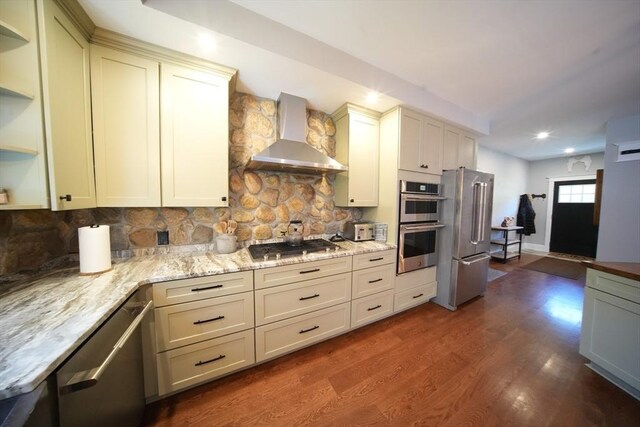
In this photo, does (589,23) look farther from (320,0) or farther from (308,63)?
(308,63)

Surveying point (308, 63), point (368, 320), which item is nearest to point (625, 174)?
point (368, 320)

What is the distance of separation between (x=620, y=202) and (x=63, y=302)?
571cm

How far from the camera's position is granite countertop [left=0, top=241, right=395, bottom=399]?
22.8 inches

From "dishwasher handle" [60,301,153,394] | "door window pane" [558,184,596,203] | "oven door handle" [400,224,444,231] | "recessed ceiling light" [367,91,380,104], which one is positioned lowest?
"dishwasher handle" [60,301,153,394]

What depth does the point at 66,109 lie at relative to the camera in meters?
1.13

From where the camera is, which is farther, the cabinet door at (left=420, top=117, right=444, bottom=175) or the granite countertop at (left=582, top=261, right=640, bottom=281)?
the cabinet door at (left=420, top=117, right=444, bottom=175)

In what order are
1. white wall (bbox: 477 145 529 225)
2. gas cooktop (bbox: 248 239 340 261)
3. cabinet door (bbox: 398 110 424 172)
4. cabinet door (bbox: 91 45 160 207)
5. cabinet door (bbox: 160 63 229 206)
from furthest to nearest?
white wall (bbox: 477 145 529 225)
cabinet door (bbox: 398 110 424 172)
gas cooktop (bbox: 248 239 340 261)
cabinet door (bbox: 160 63 229 206)
cabinet door (bbox: 91 45 160 207)

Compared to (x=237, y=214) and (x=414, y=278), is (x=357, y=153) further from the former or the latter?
(x=414, y=278)

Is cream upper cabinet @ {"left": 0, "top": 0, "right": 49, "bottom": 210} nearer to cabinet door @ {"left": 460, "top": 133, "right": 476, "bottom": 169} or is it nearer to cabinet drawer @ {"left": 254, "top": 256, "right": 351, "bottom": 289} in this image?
cabinet drawer @ {"left": 254, "top": 256, "right": 351, "bottom": 289}

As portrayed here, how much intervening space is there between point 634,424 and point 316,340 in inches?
83.3

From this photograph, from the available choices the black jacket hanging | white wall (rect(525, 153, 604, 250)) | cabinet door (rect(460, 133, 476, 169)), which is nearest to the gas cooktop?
cabinet door (rect(460, 133, 476, 169))

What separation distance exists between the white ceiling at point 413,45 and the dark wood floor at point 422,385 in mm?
2485

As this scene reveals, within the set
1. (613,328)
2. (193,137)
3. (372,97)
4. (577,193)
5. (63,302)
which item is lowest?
(613,328)

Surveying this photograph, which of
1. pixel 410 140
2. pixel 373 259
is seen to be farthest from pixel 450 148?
pixel 373 259
